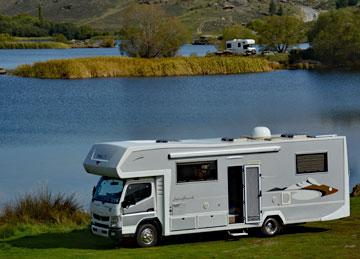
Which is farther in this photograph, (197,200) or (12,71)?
(12,71)

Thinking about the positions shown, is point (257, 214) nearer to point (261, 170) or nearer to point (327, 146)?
point (261, 170)

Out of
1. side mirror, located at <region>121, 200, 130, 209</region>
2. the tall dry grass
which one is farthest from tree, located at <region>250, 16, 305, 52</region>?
side mirror, located at <region>121, 200, 130, 209</region>

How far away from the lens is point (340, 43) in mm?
111500

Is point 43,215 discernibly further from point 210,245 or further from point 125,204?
point 210,245

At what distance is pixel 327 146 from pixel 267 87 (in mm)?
59182

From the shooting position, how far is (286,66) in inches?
4247

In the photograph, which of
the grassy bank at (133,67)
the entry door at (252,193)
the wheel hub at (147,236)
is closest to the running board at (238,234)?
the entry door at (252,193)

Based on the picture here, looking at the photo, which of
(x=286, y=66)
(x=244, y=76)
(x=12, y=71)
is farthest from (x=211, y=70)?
(x=12, y=71)

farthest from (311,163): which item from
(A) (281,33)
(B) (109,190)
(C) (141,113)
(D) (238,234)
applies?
(A) (281,33)

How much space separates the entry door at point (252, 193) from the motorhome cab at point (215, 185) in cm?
2

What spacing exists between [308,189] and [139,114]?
37.4 meters

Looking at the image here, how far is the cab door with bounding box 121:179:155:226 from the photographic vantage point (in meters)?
19.5

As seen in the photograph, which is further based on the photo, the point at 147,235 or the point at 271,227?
the point at 271,227

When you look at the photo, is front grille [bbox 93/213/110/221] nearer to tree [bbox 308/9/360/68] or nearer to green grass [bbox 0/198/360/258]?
green grass [bbox 0/198/360/258]
